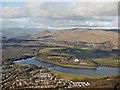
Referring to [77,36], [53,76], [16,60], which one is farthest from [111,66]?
[77,36]

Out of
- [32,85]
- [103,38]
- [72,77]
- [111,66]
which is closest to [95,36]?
[103,38]

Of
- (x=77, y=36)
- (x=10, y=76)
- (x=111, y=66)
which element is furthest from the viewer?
(x=77, y=36)

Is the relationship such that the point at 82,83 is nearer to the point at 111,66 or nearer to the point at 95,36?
the point at 111,66

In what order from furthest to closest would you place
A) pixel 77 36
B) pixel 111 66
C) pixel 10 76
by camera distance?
pixel 77 36 < pixel 111 66 < pixel 10 76

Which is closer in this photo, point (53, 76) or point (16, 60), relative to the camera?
point (53, 76)

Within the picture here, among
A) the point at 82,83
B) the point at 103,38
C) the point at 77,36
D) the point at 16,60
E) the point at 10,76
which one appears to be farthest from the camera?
the point at 77,36

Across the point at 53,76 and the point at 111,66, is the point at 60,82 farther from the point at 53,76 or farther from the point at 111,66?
the point at 111,66

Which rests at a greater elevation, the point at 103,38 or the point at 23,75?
the point at 103,38

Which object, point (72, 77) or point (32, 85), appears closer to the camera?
point (32, 85)

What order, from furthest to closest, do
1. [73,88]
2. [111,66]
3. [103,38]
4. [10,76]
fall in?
[103,38] < [111,66] < [10,76] < [73,88]
